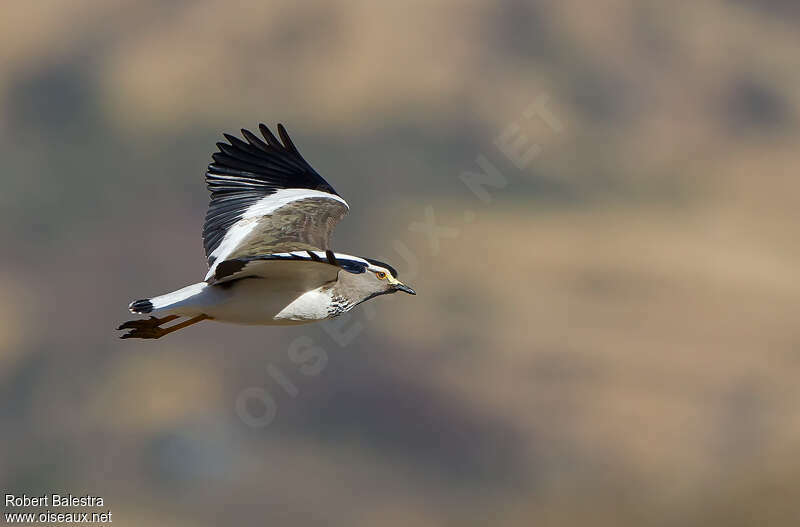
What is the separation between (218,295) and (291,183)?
3.20 meters

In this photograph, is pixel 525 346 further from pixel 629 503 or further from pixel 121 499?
pixel 121 499

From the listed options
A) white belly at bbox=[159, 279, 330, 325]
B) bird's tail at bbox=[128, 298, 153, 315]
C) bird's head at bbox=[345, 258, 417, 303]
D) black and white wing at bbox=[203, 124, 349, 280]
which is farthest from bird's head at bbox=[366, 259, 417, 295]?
bird's tail at bbox=[128, 298, 153, 315]

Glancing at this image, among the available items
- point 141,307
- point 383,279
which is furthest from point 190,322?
point 383,279

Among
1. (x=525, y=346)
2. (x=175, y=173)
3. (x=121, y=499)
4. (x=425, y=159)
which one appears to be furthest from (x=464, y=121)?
(x=121, y=499)

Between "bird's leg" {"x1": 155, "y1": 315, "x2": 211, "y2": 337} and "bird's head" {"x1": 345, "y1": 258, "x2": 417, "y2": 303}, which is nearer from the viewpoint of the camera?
"bird's leg" {"x1": 155, "y1": 315, "x2": 211, "y2": 337}

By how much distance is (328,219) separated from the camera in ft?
53.3

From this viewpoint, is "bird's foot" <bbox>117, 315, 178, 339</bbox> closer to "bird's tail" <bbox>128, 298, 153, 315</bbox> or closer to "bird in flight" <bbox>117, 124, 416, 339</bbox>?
"bird in flight" <bbox>117, 124, 416, 339</bbox>

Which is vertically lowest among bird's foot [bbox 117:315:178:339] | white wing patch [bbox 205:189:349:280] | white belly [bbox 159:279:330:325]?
bird's foot [bbox 117:315:178:339]

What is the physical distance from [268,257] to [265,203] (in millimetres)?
3363

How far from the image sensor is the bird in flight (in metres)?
14.1

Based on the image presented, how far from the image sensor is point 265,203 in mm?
16422

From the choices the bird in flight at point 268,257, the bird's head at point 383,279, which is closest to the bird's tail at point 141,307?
the bird in flight at point 268,257

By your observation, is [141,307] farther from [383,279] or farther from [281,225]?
[383,279]

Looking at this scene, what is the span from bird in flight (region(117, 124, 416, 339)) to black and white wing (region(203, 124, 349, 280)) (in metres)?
0.01
